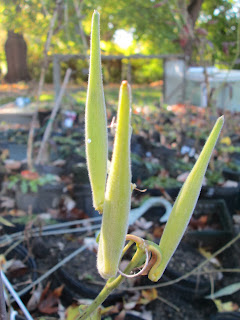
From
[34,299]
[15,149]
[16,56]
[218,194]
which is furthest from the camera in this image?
[16,56]

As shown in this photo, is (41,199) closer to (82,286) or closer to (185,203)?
(82,286)

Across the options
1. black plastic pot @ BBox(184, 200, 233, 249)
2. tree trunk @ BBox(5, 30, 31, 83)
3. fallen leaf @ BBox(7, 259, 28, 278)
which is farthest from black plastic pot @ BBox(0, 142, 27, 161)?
tree trunk @ BBox(5, 30, 31, 83)

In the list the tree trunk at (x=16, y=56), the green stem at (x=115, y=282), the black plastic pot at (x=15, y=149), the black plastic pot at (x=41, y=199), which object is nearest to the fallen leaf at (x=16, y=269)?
the black plastic pot at (x=41, y=199)

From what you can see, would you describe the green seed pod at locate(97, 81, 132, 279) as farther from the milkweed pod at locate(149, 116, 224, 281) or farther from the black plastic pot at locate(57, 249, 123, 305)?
the black plastic pot at locate(57, 249, 123, 305)

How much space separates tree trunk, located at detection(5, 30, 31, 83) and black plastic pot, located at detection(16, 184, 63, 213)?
3.17m

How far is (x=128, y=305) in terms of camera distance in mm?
1553

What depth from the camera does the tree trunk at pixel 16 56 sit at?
15.9 ft

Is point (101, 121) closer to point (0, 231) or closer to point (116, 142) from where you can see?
point (116, 142)

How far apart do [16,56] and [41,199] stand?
3525 mm

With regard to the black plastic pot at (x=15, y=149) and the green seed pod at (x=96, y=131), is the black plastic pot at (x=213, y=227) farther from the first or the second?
the black plastic pot at (x=15, y=149)

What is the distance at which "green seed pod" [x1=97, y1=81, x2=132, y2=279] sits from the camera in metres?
0.36

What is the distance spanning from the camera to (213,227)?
7.20ft

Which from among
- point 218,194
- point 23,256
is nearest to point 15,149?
point 23,256

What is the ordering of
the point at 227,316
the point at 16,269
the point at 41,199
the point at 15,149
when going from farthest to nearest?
the point at 15,149, the point at 41,199, the point at 16,269, the point at 227,316
